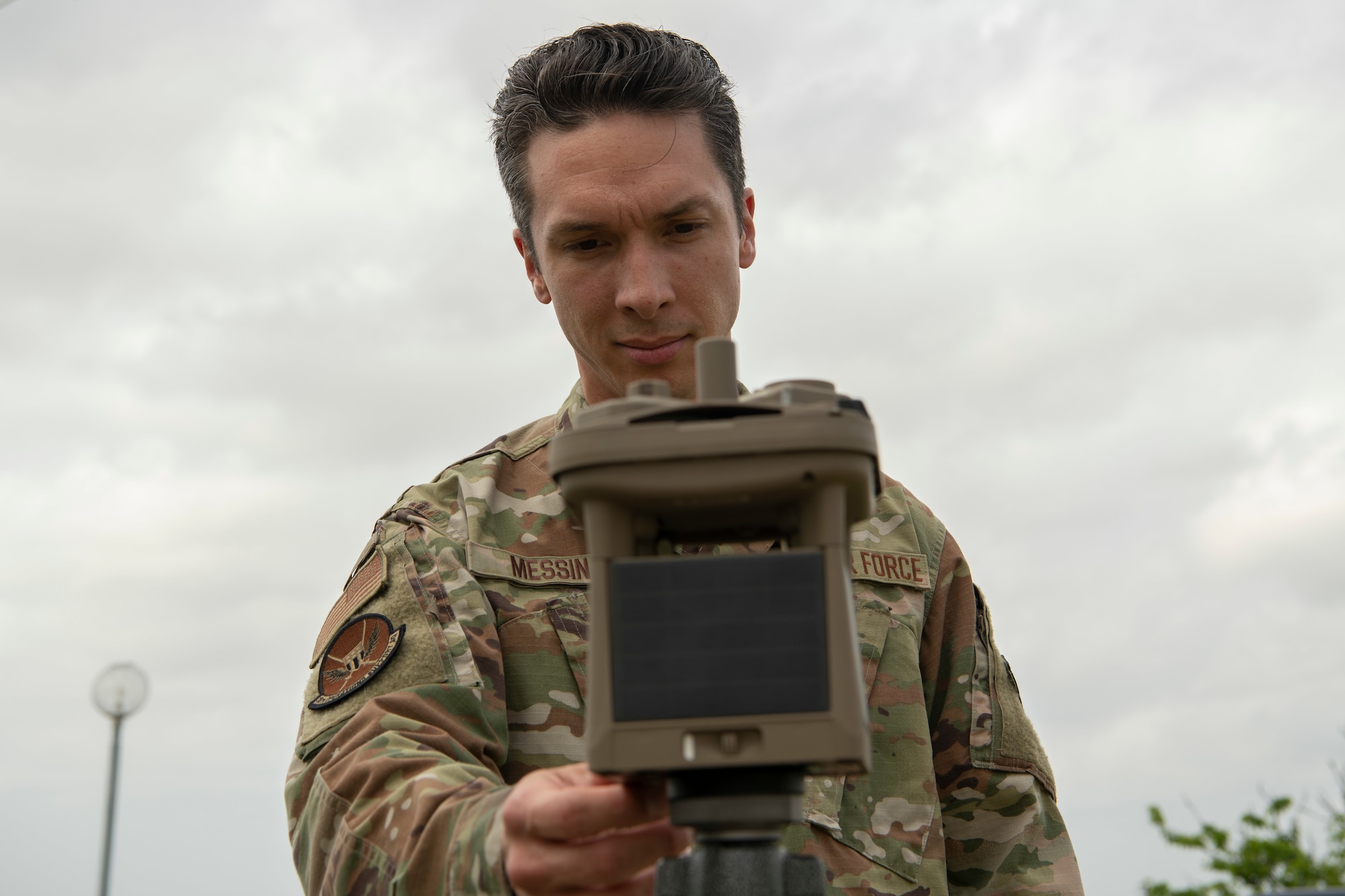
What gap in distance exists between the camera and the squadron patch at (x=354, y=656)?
110 inches

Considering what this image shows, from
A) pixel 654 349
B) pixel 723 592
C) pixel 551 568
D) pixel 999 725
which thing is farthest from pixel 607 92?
pixel 723 592


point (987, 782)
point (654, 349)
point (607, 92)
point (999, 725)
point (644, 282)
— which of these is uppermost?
point (607, 92)

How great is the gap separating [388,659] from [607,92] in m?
1.53

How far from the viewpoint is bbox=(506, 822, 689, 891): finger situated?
1.74 m

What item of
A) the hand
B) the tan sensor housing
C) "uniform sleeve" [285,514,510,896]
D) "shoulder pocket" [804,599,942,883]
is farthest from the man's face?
the hand

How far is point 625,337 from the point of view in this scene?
3221 mm

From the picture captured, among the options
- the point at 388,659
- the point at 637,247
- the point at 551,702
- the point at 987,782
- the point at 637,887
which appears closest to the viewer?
the point at 637,887

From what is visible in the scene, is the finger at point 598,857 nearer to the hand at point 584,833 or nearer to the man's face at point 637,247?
the hand at point 584,833

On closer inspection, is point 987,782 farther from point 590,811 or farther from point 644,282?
point 590,811

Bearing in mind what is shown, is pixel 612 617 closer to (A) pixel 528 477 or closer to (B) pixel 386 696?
(B) pixel 386 696

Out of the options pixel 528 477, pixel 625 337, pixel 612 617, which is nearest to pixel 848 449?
pixel 612 617

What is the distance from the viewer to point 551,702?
3049 mm

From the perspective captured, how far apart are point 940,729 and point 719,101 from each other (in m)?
1.74

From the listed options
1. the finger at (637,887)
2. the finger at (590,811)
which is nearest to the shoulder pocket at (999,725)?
the finger at (637,887)
